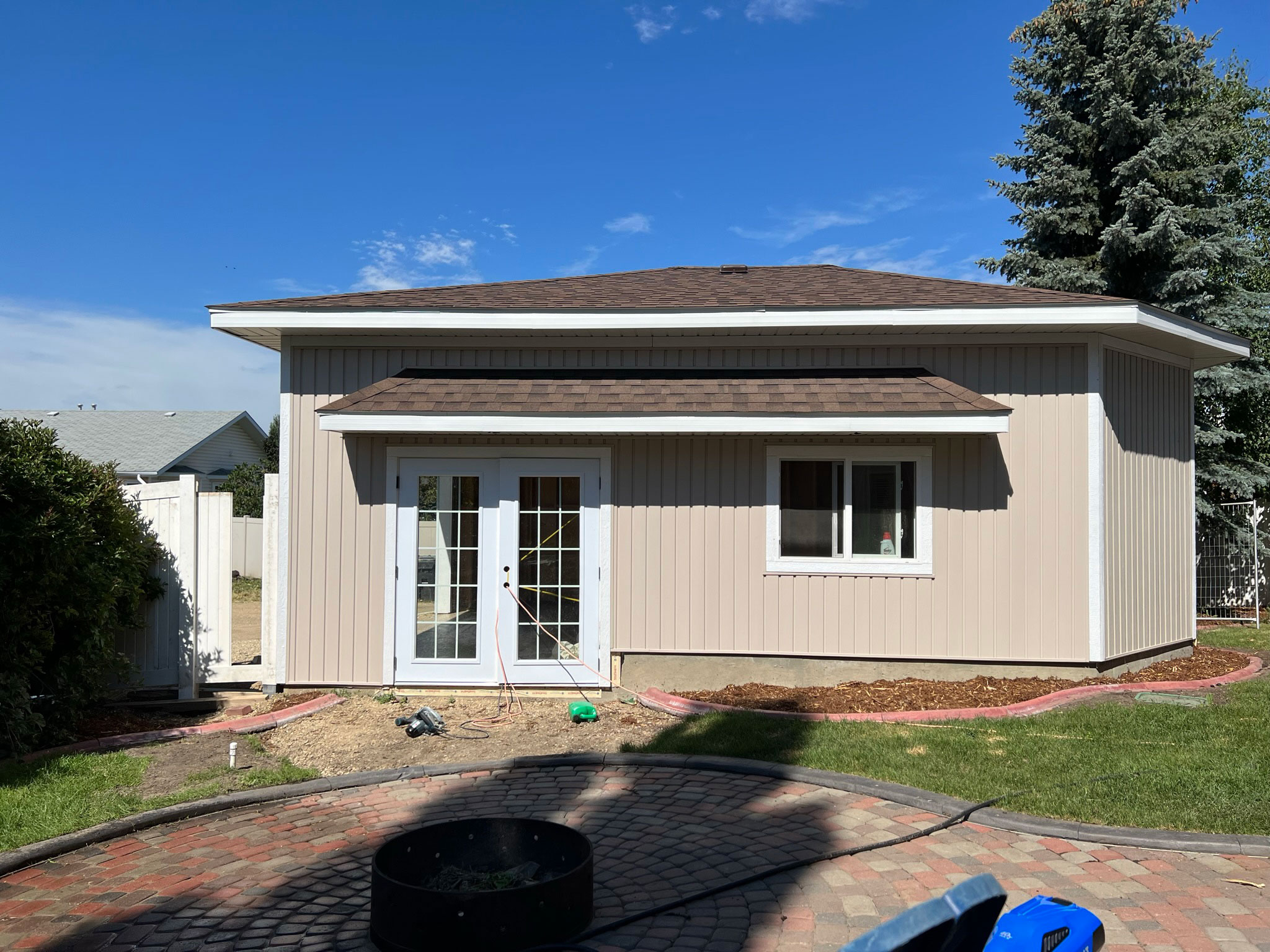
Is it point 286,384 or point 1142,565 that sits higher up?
point 286,384

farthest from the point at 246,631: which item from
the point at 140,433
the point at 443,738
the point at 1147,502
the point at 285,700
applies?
the point at 140,433

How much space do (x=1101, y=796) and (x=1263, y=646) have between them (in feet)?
26.9

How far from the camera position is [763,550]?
880 centimetres

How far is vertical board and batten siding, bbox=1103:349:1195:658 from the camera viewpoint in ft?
29.4

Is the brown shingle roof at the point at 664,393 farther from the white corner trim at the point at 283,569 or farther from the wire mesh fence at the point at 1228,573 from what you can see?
the wire mesh fence at the point at 1228,573

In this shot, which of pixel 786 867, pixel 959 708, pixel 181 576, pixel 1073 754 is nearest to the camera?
pixel 786 867

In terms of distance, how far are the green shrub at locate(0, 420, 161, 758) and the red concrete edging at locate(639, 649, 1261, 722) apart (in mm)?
4535

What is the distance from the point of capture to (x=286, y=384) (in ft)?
29.6

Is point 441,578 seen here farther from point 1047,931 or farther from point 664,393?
point 1047,931

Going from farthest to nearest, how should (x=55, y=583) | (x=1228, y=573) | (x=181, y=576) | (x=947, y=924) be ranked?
(x=1228, y=573)
(x=181, y=576)
(x=55, y=583)
(x=947, y=924)

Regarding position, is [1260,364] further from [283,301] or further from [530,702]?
[283,301]

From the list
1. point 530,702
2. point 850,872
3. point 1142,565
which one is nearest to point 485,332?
point 530,702

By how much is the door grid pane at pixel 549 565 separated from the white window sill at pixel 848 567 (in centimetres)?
191

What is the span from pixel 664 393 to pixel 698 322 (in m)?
0.75
